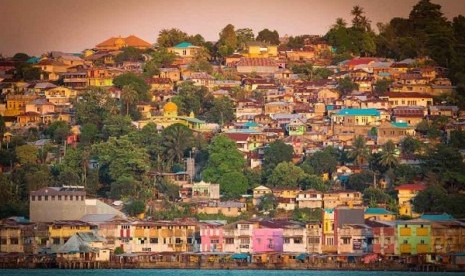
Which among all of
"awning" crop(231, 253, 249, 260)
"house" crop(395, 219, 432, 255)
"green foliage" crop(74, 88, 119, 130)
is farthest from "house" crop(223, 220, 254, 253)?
"green foliage" crop(74, 88, 119, 130)

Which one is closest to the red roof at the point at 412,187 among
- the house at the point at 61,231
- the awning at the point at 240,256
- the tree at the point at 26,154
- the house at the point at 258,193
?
the house at the point at 258,193

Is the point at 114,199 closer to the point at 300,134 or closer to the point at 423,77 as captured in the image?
the point at 300,134

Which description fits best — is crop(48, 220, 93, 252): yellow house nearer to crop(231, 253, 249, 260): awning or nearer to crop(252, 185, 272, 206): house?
crop(231, 253, 249, 260): awning

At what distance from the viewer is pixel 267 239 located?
59.5 meters

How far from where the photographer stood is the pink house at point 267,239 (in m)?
59.3

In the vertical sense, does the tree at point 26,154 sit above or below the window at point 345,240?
above

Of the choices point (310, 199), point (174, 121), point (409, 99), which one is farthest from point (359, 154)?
point (409, 99)

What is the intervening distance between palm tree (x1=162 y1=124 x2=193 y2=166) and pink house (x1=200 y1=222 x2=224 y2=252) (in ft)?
34.2

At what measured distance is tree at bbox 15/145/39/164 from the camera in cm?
6956

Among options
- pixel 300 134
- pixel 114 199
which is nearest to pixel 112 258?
pixel 114 199

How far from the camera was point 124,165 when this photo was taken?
6694 centimetres

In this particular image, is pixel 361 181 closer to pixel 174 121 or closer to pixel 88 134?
pixel 174 121

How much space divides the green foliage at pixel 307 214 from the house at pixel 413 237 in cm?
403

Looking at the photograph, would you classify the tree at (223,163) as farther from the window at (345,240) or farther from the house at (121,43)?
the house at (121,43)
